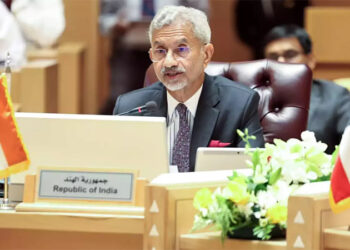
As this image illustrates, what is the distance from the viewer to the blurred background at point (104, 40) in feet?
19.7

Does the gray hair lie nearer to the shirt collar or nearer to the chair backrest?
the shirt collar

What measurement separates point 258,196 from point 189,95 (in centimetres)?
105

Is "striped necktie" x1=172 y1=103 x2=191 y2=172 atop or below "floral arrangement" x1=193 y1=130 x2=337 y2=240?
atop

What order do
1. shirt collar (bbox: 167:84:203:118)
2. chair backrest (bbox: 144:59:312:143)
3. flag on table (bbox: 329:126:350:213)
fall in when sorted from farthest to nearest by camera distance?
chair backrest (bbox: 144:59:312:143) < shirt collar (bbox: 167:84:203:118) < flag on table (bbox: 329:126:350:213)

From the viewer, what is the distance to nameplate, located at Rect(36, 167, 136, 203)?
310 cm

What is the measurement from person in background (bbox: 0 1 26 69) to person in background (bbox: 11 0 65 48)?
15 centimetres

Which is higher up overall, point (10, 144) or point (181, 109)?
point (181, 109)

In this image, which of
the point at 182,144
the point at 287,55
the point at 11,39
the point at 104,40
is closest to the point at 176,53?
the point at 182,144

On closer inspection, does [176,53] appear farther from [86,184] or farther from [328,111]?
[328,111]

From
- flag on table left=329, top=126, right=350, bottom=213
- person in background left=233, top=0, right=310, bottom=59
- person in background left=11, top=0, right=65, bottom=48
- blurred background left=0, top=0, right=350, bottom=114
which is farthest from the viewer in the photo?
person in background left=233, top=0, right=310, bottom=59

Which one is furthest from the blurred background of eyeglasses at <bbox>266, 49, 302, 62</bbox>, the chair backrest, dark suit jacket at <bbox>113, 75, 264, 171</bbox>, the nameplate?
the nameplate

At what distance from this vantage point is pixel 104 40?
8625mm

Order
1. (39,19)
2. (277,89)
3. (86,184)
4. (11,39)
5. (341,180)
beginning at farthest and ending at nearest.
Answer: (39,19) → (11,39) → (277,89) → (86,184) → (341,180)

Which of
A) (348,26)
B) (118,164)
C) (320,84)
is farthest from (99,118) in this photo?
(348,26)
